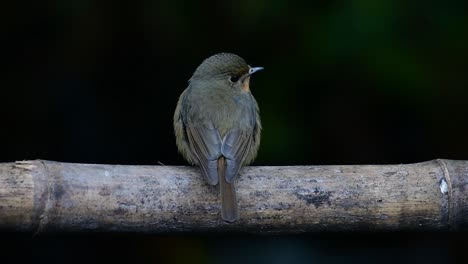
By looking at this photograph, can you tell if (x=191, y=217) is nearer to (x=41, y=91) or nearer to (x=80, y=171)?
(x=80, y=171)

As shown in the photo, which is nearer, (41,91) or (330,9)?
(330,9)

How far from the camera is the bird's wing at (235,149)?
15.1 ft

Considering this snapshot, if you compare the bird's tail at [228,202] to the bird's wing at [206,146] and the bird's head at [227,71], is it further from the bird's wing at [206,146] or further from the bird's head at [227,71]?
the bird's head at [227,71]

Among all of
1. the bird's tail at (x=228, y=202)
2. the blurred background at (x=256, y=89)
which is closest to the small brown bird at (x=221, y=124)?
the bird's tail at (x=228, y=202)

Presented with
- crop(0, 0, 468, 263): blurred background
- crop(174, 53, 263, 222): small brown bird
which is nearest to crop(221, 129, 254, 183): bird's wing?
crop(174, 53, 263, 222): small brown bird

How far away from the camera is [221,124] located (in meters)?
5.13

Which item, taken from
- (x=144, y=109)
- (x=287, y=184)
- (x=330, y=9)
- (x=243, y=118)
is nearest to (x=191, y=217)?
(x=287, y=184)

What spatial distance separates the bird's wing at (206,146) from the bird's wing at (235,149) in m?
0.05

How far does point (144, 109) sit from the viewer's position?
23.0 ft

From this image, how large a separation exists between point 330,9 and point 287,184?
208 centimetres

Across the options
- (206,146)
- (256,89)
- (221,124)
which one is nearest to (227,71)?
(221,124)

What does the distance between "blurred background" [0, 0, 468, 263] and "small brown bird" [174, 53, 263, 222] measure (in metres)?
0.83

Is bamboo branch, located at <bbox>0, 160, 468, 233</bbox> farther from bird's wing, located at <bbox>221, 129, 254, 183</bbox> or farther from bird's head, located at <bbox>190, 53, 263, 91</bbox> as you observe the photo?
bird's head, located at <bbox>190, 53, 263, 91</bbox>

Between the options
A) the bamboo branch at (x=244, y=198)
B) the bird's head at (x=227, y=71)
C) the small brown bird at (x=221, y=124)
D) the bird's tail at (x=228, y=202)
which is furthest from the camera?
the bird's head at (x=227, y=71)
